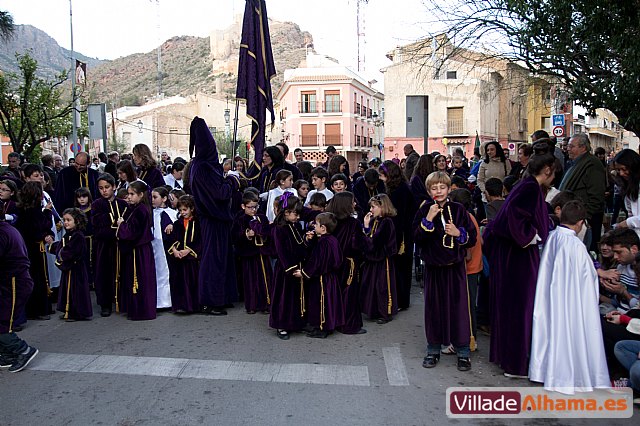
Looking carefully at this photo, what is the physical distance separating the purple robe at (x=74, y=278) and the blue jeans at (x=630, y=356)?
5925 mm

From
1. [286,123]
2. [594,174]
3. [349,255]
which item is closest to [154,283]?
[349,255]

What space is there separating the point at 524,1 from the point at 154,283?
6.84 meters

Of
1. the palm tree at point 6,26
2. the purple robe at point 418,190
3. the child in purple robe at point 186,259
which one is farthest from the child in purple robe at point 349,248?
the palm tree at point 6,26

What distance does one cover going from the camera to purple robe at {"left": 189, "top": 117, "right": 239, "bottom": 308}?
754cm

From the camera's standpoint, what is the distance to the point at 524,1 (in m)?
9.09

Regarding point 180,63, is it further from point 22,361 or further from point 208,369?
point 208,369

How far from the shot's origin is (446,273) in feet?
18.4

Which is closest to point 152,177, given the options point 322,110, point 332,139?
point 322,110

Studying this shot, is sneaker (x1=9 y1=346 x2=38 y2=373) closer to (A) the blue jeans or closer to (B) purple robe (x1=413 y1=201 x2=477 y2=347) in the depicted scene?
(B) purple robe (x1=413 y1=201 x2=477 y2=347)

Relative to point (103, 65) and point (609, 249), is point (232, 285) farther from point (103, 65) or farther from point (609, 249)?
point (103, 65)

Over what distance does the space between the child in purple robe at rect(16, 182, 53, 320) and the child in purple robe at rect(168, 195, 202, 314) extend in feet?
5.16

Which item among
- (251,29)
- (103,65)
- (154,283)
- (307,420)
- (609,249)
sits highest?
(103,65)

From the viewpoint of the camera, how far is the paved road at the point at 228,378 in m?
4.61

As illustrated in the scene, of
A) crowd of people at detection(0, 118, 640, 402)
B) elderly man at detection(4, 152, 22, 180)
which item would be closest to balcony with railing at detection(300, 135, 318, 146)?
elderly man at detection(4, 152, 22, 180)
